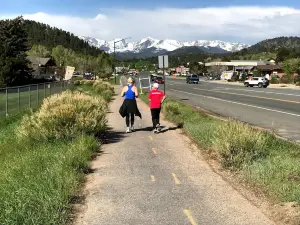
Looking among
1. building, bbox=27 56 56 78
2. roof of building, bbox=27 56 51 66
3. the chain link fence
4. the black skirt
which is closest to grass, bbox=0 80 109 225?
the black skirt

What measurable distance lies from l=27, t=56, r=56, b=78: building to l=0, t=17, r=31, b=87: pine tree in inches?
808

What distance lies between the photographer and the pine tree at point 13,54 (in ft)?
188

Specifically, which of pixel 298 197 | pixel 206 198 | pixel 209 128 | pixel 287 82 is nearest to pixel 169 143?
pixel 209 128

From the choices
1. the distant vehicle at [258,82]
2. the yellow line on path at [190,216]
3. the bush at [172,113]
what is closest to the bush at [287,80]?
the distant vehicle at [258,82]

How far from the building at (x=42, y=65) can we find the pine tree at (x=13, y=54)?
20.5 meters

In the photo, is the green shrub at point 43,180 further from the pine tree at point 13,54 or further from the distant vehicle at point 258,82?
the distant vehicle at point 258,82

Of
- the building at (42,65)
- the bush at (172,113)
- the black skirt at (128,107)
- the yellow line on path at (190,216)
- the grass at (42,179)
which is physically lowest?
the yellow line on path at (190,216)

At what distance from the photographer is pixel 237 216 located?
5.26 m

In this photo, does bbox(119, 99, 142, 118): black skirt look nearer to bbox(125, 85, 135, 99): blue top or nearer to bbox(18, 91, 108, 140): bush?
bbox(125, 85, 135, 99): blue top

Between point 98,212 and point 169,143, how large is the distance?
5452 mm

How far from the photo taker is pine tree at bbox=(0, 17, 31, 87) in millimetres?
57203

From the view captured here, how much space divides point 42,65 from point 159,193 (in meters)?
105

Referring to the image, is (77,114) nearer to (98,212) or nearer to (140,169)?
(140,169)

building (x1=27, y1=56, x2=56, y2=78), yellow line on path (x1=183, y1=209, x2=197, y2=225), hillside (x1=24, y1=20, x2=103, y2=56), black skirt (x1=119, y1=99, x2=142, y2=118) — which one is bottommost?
yellow line on path (x1=183, y1=209, x2=197, y2=225)
